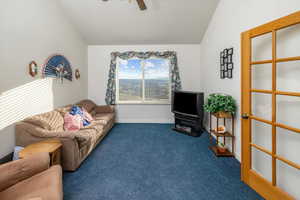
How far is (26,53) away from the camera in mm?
2617

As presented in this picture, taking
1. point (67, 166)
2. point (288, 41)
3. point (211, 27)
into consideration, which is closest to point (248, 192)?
point (288, 41)

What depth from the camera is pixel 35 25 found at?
9.17 ft

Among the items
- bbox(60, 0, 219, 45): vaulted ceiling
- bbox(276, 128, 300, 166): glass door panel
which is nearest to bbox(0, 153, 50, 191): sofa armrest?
bbox(276, 128, 300, 166): glass door panel

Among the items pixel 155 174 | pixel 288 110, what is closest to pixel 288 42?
pixel 288 110

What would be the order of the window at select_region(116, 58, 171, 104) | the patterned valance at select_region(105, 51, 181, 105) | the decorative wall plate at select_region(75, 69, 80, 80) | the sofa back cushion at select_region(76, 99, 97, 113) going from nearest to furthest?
1. the sofa back cushion at select_region(76, 99, 97, 113)
2. the decorative wall plate at select_region(75, 69, 80, 80)
3. the patterned valance at select_region(105, 51, 181, 105)
4. the window at select_region(116, 58, 171, 104)

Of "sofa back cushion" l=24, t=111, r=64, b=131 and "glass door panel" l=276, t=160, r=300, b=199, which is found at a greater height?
"sofa back cushion" l=24, t=111, r=64, b=131

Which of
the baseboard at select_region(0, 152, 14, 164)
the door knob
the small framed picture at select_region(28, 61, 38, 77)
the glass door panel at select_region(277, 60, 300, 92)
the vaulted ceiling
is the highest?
the vaulted ceiling

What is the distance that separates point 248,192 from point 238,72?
1.75 metres

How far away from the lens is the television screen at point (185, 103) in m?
3.82

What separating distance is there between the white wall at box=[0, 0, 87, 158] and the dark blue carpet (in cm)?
128

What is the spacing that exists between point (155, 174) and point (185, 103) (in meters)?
2.20

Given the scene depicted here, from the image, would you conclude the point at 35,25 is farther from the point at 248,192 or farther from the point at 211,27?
the point at 248,192

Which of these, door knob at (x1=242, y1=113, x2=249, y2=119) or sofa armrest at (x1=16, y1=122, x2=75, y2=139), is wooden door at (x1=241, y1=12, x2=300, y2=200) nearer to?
door knob at (x1=242, y1=113, x2=249, y2=119)

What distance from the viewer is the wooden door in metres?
1.56
